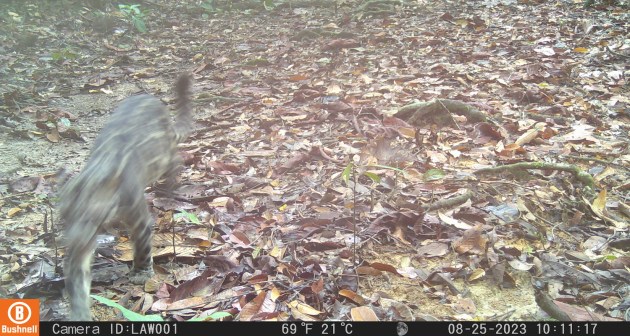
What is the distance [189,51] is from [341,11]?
3038mm

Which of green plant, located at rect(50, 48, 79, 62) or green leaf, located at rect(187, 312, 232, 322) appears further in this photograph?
green plant, located at rect(50, 48, 79, 62)

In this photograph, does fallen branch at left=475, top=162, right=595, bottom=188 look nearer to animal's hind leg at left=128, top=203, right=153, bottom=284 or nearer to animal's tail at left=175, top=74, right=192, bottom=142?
animal's tail at left=175, top=74, right=192, bottom=142

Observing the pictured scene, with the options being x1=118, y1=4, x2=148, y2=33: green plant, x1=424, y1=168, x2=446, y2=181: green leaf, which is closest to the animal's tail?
x1=424, y1=168, x2=446, y2=181: green leaf

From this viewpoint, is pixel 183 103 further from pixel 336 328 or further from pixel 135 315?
pixel 336 328

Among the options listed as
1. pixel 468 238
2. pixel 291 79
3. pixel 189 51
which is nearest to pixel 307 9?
pixel 189 51

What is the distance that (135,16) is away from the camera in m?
8.96

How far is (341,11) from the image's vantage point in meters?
9.84

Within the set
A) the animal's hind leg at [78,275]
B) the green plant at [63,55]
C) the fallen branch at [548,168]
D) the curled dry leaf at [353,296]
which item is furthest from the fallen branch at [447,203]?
the green plant at [63,55]

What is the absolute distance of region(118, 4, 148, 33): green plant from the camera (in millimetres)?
8836

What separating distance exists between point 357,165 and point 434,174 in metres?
0.69

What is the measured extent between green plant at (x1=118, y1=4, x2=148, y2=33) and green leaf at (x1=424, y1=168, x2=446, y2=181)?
6.35 metres

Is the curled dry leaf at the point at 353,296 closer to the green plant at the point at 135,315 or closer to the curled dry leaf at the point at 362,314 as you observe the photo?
the curled dry leaf at the point at 362,314

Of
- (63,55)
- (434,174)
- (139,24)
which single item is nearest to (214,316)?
(434,174)

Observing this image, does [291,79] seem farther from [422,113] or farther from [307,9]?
[307,9]
